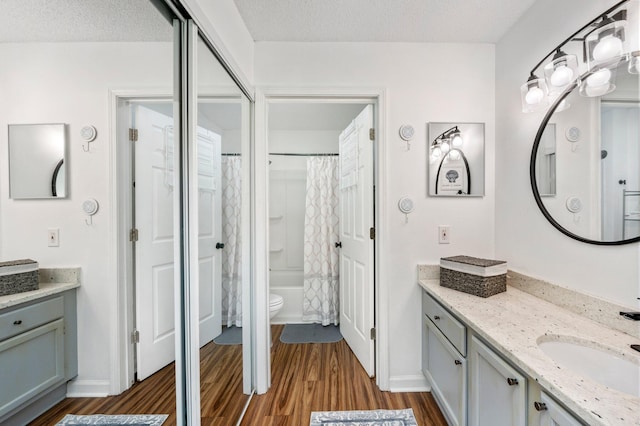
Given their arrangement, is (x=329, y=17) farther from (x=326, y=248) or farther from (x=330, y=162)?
(x=326, y=248)

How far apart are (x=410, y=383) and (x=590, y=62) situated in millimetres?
2101

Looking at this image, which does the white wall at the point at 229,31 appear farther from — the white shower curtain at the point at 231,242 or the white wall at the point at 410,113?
the white shower curtain at the point at 231,242

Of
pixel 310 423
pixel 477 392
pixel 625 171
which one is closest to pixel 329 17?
pixel 625 171

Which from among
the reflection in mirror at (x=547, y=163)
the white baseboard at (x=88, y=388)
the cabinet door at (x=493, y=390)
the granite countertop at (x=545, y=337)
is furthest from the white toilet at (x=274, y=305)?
the reflection in mirror at (x=547, y=163)

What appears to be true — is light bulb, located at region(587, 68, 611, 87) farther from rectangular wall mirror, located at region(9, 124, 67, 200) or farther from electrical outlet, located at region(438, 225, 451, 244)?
rectangular wall mirror, located at region(9, 124, 67, 200)

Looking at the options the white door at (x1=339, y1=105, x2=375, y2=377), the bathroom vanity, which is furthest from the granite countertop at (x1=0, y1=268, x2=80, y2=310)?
the white door at (x1=339, y1=105, x2=375, y2=377)

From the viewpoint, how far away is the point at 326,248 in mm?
3076

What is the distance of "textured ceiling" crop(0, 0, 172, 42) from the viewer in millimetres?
506

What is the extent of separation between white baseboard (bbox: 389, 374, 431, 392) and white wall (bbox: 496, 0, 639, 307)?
1.00 metres

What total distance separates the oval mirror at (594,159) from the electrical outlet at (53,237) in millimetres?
1904

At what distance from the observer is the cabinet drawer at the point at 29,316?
508mm

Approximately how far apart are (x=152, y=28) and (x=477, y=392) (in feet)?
A: 6.35

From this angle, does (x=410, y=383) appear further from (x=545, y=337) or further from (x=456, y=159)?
(x=456, y=159)

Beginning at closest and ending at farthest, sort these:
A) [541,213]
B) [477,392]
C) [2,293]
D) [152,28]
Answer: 1. [2,293]
2. [152,28]
3. [477,392]
4. [541,213]
